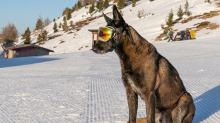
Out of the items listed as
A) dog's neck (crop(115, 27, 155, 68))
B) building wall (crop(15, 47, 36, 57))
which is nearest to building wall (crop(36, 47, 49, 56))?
building wall (crop(15, 47, 36, 57))

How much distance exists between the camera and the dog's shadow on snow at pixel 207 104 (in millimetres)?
2563

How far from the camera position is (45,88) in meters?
4.63

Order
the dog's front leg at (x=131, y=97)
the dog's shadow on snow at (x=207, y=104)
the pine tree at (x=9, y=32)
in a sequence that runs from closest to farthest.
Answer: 1. the dog's front leg at (x=131, y=97)
2. the dog's shadow on snow at (x=207, y=104)
3. the pine tree at (x=9, y=32)

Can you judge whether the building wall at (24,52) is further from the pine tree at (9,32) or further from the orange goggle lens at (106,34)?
the pine tree at (9,32)

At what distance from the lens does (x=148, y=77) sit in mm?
1821

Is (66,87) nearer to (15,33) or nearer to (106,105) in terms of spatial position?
(106,105)

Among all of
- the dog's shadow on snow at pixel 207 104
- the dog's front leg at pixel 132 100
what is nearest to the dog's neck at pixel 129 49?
the dog's front leg at pixel 132 100

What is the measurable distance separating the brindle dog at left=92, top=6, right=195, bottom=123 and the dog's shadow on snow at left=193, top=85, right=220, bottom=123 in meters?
0.68

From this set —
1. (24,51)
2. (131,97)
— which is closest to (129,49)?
(131,97)

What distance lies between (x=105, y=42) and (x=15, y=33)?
83121mm

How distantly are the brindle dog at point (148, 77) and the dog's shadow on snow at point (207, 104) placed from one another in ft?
2.24

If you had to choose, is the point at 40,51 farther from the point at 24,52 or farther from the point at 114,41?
the point at 114,41

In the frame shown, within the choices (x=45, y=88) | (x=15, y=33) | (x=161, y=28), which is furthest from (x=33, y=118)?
(x=15, y=33)

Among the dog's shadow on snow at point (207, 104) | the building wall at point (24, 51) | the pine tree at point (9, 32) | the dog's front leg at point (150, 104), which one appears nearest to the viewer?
the dog's front leg at point (150, 104)
